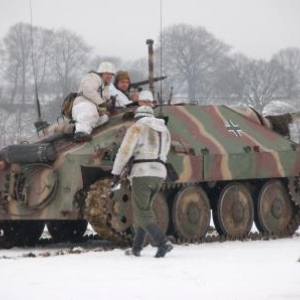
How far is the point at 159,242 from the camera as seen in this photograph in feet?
36.7

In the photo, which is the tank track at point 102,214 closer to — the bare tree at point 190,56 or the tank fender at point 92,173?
the tank fender at point 92,173

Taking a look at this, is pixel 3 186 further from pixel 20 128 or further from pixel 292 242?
pixel 20 128

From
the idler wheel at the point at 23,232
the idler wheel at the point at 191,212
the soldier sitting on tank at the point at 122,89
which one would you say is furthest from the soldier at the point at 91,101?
the idler wheel at the point at 23,232

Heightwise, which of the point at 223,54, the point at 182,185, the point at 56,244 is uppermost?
the point at 223,54

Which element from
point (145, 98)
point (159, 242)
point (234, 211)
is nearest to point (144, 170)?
point (159, 242)

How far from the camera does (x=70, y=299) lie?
8.29m

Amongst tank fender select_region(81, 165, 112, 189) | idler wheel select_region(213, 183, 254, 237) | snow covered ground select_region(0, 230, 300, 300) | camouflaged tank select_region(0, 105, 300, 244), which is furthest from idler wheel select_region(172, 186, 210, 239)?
snow covered ground select_region(0, 230, 300, 300)

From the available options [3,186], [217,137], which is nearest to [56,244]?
[3,186]

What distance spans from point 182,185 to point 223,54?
56492mm

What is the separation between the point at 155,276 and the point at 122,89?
659cm

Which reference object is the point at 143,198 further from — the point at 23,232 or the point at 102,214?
the point at 23,232

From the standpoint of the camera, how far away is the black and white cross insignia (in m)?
Answer: 15.7

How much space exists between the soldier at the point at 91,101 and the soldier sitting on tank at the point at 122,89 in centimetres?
63

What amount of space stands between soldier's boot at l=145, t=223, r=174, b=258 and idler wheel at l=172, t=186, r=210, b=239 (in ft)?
9.19
